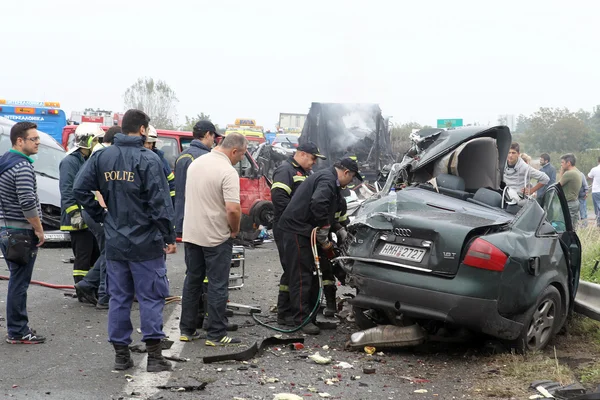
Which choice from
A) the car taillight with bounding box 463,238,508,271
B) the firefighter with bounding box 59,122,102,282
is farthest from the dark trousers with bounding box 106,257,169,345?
the firefighter with bounding box 59,122,102,282

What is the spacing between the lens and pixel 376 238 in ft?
21.3

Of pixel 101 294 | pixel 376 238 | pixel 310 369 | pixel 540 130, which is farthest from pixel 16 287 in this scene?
pixel 540 130

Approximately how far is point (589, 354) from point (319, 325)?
2.49 meters

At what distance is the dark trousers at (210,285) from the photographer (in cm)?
674

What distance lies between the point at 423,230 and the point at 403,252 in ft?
0.80

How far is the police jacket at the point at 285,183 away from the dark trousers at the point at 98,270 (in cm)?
183

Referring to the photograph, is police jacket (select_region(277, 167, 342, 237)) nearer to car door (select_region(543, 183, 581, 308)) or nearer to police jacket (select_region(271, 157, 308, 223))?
police jacket (select_region(271, 157, 308, 223))

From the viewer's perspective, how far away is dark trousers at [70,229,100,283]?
862 centimetres

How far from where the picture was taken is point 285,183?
782 cm

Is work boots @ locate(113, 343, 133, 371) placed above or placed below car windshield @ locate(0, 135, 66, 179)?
below

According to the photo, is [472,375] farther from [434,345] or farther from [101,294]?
[101,294]

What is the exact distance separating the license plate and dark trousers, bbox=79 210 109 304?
10.2ft

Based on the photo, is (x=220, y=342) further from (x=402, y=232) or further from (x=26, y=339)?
(x=402, y=232)

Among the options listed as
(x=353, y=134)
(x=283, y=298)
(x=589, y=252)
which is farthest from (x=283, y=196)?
(x=353, y=134)
